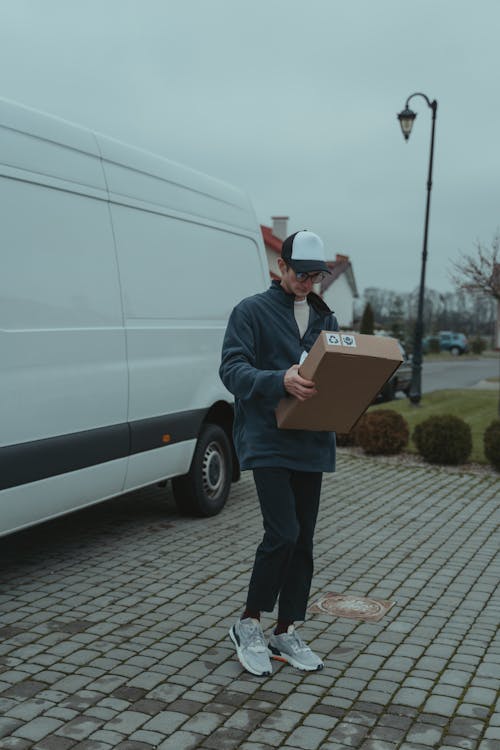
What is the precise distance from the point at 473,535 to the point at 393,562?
123 centimetres

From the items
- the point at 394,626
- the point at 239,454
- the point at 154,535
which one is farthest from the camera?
the point at 154,535

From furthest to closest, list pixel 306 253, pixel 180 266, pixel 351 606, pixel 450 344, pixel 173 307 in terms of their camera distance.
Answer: pixel 450 344 < pixel 180 266 < pixel 173 307 < pixel 351 606 < pixel 306 253

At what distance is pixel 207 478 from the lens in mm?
7973

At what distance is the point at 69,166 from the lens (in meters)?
6.06

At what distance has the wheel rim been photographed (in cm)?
796

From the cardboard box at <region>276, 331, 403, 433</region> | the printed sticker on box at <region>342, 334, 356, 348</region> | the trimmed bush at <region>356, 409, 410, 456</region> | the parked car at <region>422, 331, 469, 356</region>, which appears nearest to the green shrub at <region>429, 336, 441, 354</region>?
the parked car at <region>422, 331, 469, 356</region>

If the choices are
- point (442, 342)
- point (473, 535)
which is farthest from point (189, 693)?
point (442, 342)

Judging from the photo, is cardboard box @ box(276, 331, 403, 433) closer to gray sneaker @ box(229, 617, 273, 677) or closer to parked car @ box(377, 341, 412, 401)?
gray sneaker @ box(229, 617, 273, 677)

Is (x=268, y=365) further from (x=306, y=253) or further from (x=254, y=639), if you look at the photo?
(x=254, y=639)

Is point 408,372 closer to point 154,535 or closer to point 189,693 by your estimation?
point 154,535

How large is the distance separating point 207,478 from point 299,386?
413 centimetres

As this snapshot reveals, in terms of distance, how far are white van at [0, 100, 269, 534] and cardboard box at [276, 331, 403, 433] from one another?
1978 mm

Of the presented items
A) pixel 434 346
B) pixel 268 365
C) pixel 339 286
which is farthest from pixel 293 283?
pixel 339 286

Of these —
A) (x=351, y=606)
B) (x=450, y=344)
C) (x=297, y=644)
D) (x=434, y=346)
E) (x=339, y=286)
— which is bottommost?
(x=434, y=346)
